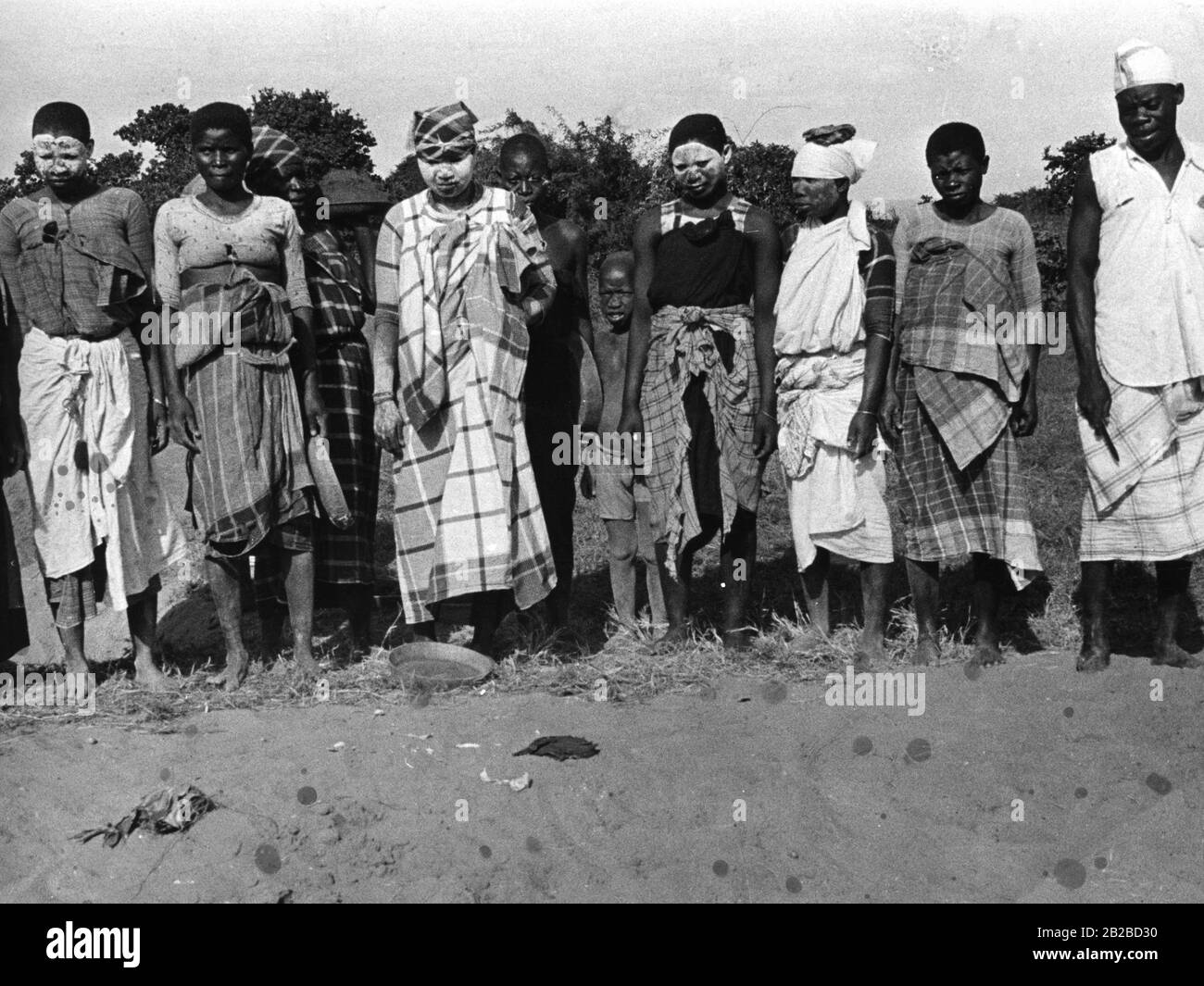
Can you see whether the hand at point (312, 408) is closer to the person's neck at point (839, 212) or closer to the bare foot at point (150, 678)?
the bare foot at point (150, 678)

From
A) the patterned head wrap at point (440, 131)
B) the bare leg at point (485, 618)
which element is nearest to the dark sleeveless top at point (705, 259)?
the patterned head wrap at point (440, 131)

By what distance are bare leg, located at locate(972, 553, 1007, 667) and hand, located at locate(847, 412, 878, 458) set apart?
0.64 meters

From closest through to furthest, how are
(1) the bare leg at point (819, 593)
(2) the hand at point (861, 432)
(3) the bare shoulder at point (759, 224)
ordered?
(2) the hand at point (861, 432), (3) the bare shoulder at point (759, 224), (1) the bare leg at point (819, 593)

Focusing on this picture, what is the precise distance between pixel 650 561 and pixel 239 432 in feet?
6.29

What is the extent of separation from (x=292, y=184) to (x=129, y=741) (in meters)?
2.37

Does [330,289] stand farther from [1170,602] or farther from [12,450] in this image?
[1170,602]

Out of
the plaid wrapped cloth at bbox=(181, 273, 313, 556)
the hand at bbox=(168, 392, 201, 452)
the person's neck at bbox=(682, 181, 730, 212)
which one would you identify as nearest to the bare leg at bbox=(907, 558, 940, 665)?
the person's neck at bbox=(682, 181, 730, 212)

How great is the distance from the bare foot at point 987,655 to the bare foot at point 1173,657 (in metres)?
0.57

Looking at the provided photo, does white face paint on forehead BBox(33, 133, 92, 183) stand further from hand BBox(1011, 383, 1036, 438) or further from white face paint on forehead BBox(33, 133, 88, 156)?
hand BBox(1011, 383, 1036, 438)

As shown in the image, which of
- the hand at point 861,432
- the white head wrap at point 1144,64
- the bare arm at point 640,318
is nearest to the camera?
the white head wrap at point 1144,64

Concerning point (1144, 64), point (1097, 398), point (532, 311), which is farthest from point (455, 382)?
point (1144, 64)

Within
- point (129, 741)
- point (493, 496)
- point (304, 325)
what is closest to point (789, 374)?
point (493, 496)

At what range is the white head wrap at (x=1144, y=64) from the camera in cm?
525

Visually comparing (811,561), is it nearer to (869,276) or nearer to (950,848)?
(869,276)
